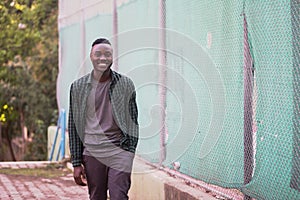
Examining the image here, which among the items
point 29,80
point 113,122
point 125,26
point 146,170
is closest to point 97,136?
point 113,122

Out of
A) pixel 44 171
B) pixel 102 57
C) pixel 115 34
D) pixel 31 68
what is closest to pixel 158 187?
pixel 102 57

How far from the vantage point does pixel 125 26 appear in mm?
9477

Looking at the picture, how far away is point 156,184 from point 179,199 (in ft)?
2.74

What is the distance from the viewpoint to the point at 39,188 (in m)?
10.2

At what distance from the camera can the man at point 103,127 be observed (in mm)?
5727

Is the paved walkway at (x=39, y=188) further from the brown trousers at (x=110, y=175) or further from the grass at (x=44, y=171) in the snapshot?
the brown trousers at (x=110, y=175)

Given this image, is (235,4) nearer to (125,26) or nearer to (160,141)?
(160,141)

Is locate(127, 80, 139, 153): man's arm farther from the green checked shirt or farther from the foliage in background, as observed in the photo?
the foliage in background

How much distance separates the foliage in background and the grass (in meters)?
5.93

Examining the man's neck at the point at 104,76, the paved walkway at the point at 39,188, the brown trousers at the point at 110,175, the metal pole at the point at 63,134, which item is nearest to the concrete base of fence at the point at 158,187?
the paved walkway at the point at 39,188

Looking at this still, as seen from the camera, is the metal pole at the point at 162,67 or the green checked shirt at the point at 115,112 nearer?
the green checked shirt at the point at 115,112

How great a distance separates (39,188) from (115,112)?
4.87 metres

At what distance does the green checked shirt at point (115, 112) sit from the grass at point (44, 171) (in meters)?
6.03

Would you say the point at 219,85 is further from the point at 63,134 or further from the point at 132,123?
the point at 63,134
